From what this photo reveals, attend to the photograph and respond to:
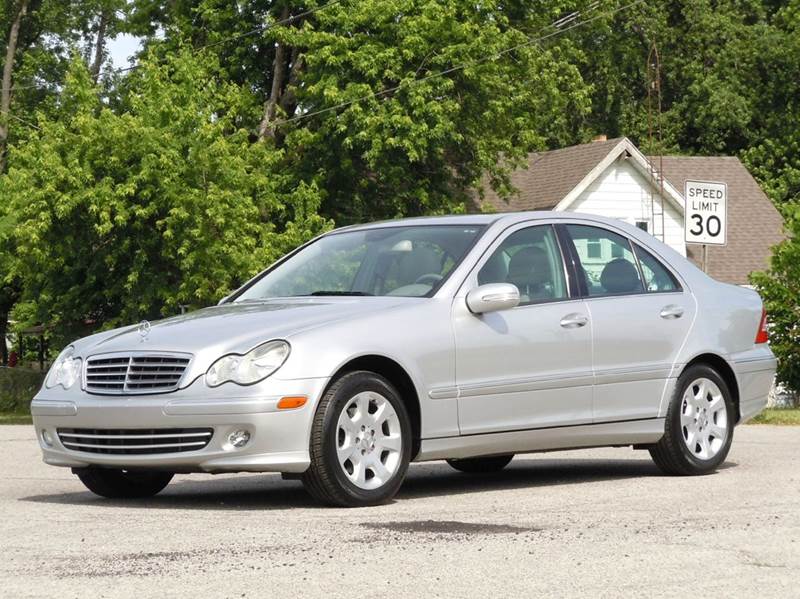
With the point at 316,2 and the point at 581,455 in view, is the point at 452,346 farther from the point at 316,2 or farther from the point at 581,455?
the point at 316,2

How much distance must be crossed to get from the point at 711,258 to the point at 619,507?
43.8 meters

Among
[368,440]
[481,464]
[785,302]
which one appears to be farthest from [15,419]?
[368,440]

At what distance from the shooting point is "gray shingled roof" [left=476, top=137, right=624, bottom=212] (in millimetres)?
48106

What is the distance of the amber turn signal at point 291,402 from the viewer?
9.11 m

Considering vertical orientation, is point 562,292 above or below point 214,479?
above

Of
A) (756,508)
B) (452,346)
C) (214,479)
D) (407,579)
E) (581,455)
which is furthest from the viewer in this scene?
(581,455)

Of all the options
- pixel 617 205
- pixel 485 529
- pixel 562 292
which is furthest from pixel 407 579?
pixel 617 205

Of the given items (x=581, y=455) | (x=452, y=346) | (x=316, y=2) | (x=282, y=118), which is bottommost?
(x=581, y=455)

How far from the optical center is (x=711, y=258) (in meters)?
A: 52.2

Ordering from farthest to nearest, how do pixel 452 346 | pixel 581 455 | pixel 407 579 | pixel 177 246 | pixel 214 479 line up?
pixel 177 246 < pixel 581 455 < pixel 214 479 < pixel 452 346 < pixel 407 579

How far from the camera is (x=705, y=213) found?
22000mm

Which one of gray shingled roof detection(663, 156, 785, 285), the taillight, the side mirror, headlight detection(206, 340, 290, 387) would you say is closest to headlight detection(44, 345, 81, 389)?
headlight detection(206, 340, 290, 387)

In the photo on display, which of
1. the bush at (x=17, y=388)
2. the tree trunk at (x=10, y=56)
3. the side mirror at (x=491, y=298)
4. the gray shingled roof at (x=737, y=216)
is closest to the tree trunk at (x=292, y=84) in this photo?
the bush at (x=17, y=388)

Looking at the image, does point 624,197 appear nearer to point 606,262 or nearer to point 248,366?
point 606,262
